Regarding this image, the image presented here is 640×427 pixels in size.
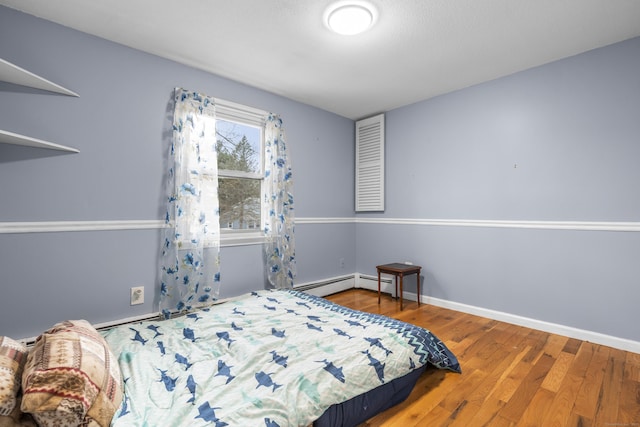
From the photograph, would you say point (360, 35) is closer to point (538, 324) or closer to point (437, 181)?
point (437, 181)

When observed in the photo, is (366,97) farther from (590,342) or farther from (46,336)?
(46,336)

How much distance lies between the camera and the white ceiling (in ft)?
6.23

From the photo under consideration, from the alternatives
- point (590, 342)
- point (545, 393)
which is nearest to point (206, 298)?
point (545, 393)

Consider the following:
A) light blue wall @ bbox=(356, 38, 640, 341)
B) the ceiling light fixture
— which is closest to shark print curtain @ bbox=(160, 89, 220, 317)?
the ceiling light fixture

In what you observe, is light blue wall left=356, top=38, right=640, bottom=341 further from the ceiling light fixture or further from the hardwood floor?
the ceiling light fixture

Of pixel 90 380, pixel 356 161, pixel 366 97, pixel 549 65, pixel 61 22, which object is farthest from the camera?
pixel 356 161

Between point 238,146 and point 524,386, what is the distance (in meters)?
3.03

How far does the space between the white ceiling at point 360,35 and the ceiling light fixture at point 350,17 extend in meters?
0.06

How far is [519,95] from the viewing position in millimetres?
2770

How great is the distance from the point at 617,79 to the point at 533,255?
5.00 feet

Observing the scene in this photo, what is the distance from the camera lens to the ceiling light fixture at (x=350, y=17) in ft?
6.17

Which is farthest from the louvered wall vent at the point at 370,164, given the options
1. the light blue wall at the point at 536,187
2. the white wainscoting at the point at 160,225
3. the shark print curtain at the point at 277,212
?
the shark print curtain at the point at 277,212

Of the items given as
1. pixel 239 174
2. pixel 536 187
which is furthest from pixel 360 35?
pixel 536 187

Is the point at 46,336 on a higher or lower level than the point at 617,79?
lower
